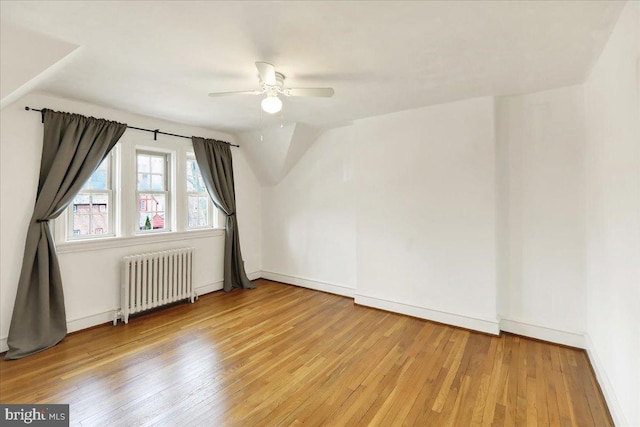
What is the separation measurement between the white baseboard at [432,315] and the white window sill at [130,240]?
8.27 feet

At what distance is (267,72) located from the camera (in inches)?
82.0

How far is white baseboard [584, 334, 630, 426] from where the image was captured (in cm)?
179

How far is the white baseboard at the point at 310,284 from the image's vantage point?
14.5 feet

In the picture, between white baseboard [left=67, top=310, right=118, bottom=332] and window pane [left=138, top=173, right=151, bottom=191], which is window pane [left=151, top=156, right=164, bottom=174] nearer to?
window pane [left=138, top=173, right=151, bottom=191]

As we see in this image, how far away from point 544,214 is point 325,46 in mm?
2713

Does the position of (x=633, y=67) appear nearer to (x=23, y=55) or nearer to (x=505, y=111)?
(x=505, y=111)

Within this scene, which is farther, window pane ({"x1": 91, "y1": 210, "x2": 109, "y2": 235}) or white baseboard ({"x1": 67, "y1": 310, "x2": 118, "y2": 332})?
window pane ({"x1": 91, "y1": 210, "x2": 109, "y2": 235})

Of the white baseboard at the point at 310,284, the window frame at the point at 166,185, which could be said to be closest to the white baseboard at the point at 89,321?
the window frame at the point at 166,185

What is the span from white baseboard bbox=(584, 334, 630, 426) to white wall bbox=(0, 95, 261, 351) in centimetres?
453

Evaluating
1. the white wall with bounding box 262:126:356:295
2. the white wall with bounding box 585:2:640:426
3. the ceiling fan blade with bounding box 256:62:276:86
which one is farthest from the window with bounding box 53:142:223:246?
the white wall with bounding box 585:2:640:426

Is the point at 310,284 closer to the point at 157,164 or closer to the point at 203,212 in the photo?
the point at 203,212

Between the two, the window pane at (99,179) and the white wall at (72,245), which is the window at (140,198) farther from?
the white wall at (72,245)

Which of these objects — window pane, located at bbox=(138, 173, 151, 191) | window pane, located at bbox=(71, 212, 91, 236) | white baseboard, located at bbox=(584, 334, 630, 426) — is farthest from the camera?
window pane, located at bbox=(138, 173, 151, 191)

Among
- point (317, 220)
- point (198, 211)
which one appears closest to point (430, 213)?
point (317, 220)
